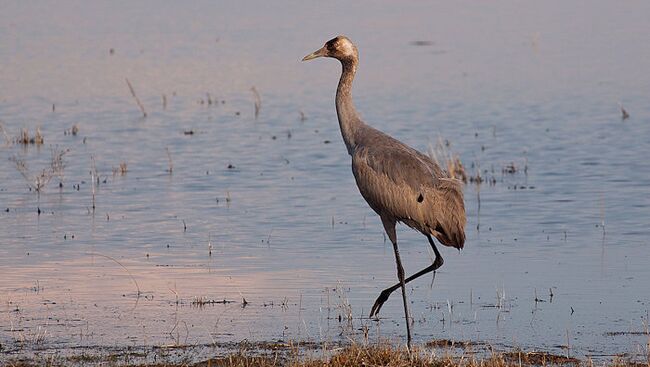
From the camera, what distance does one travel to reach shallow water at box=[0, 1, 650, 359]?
1025 cm

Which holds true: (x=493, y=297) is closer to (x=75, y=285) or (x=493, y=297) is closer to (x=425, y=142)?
(x=75, y=285)

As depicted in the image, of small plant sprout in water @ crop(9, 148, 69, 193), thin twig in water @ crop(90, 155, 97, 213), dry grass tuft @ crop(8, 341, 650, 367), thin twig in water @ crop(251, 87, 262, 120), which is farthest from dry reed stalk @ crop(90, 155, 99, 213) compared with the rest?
dry grass tuft @ crop(8, 341, 650, 367)

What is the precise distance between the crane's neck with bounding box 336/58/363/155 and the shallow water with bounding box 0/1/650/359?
127 centimetres

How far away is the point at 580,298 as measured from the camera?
10859 mm

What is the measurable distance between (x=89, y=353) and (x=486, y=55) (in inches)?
814

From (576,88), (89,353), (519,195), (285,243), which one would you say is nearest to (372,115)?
(576,88)

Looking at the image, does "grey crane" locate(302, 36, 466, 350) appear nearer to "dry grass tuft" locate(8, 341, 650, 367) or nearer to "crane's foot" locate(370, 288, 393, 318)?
"crane's foot" locate(370, 288, 393, 318)

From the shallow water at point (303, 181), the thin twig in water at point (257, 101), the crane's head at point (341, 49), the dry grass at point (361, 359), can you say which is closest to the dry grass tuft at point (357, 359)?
the dry grass at point (361, 359)

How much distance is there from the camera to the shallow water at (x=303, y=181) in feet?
33.6

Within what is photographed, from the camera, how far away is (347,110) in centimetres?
1059

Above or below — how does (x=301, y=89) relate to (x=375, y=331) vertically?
above

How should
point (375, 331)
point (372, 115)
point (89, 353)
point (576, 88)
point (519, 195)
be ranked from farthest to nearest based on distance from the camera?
point (576, 88)
point (372, 115)
point (519, 195)
point (375, 331)
point (89, 353)

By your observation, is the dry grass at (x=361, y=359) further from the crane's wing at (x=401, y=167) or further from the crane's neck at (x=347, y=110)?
the crane's neck at (x=347, y=110)

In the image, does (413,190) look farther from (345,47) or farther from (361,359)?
(361,359)
